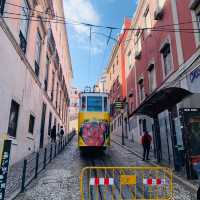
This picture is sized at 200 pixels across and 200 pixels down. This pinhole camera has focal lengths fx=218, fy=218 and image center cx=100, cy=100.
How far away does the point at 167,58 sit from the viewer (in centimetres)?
1564

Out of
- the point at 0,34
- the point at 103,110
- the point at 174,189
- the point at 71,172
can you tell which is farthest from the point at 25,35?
the point at 174,189

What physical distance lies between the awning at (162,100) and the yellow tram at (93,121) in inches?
115

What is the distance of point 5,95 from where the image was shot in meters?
10.5

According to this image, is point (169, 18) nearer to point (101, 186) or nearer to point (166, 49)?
point (166, 49)

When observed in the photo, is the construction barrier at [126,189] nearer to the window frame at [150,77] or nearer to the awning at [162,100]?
the awning at [162,100]

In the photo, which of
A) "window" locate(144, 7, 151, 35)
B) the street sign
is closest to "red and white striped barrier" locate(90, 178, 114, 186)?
the street sign

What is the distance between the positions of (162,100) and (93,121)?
570 centimetres

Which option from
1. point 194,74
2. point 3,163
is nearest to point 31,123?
point 194,74

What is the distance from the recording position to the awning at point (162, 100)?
Answer: 30.5 ft

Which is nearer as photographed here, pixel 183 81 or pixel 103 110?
pixel 183 81

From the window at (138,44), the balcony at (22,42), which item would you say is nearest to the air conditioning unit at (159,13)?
the window at (138,44)

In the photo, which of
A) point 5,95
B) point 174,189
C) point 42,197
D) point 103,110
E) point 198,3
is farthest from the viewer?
point 103,110

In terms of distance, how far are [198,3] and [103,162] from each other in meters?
10.2

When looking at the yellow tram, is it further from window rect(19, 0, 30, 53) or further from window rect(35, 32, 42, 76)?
window rect(19, 0, 30, 53)
